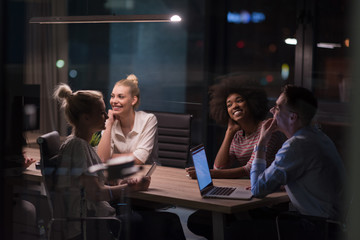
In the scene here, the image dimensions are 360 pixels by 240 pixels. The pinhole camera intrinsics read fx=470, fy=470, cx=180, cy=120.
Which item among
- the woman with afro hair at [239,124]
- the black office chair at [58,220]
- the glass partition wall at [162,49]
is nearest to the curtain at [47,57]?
the glass partition wall at [162,49]

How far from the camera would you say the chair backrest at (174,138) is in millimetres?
3648

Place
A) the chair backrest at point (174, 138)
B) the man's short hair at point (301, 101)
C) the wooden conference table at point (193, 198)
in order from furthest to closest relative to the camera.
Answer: the chair backrest at point (174, 138) → the wooden conference table at point (193, 198) → the man's short hair at point (301, 101)

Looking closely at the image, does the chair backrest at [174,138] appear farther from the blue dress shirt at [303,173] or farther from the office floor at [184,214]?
the blue dress shirt at [303,173]

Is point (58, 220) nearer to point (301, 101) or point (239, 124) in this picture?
point (301, 101)

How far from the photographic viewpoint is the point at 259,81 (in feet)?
8.83

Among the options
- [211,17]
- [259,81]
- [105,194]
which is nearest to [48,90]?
[105,194]

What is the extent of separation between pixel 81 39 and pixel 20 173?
0.64 meters

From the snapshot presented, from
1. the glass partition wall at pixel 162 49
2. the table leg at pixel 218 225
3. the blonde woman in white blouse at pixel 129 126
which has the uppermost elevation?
the glass partition wall at pixel 162 49

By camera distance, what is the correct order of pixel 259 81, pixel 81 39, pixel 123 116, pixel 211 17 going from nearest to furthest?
pixel 81 39 → pixel 259 81 → pixel 123 116 → pixel 211 17

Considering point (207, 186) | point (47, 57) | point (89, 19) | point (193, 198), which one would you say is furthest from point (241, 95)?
point (47, 57)

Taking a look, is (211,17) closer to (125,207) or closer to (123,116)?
(123,116)

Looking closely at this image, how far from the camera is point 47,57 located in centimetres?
198

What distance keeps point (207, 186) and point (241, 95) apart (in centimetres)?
70

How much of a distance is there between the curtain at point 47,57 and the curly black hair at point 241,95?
1072 millimetres
